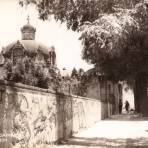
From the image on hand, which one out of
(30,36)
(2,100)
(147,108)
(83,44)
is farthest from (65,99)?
(30,36)

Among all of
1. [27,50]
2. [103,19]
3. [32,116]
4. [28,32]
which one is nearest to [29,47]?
[27,50]

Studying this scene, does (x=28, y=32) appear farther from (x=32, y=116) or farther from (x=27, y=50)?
(x=32, y=116)

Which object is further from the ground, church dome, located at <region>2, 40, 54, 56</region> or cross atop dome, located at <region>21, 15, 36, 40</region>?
cross atop dome, located at <region>21, 15, 36, 40</region>

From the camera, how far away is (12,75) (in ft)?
173

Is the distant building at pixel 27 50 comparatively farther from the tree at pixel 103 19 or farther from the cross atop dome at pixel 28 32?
the tree at pixel 103 19

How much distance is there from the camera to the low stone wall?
8.27 m

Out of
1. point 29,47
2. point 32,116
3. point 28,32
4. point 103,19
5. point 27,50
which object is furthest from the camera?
point 28,32

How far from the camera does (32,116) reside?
1026cm

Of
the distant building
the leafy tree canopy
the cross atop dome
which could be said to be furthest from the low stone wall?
the cross atop dome

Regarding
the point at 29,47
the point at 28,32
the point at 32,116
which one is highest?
the point at 28,32

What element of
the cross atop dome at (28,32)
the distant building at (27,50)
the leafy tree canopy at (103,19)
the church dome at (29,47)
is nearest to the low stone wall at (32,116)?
the leafy tree canopy at (103,19)

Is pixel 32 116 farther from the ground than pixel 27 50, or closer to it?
closer to it

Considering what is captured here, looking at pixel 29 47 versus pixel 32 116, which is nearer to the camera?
pixel 32 116

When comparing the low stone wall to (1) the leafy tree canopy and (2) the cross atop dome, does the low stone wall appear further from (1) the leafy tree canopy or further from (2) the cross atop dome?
(2) the cross atop dome
